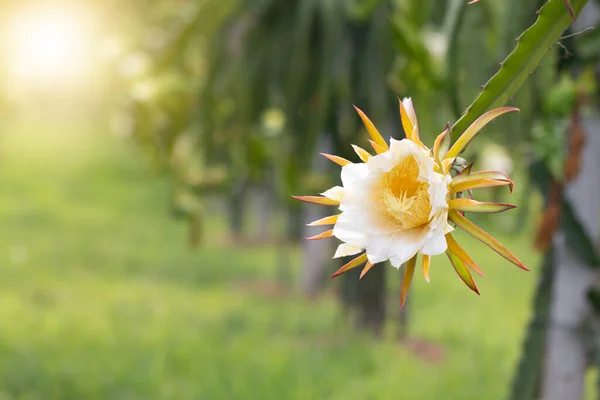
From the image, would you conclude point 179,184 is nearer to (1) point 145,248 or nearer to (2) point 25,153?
(1) point 145,248

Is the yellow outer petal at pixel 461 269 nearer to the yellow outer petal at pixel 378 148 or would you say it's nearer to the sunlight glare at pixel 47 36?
the yellow outer petal at pixel 378 148

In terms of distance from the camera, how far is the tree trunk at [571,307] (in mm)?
1937

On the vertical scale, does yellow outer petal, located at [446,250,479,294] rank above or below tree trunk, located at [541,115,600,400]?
above

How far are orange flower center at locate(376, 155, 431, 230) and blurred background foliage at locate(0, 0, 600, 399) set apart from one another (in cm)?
20

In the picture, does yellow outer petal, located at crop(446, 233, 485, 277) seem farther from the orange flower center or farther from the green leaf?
the green leaf

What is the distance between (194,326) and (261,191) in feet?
11.9

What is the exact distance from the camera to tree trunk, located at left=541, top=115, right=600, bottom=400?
194 cm

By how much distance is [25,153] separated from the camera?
11125 mm

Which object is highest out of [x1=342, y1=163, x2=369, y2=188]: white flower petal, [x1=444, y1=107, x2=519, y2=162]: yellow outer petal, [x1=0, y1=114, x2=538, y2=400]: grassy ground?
[x1=444, y1=107, x2=519, y2=162]: yellow outer petal

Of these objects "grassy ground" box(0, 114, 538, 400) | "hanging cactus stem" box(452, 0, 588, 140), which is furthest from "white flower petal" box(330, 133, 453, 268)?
"grassy ground" box(0, 114, 538, 400)

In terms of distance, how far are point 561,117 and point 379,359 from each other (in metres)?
2.01

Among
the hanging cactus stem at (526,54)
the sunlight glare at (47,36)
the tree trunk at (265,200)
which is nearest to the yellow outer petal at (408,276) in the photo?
the hanging cactus stem at (526,54)

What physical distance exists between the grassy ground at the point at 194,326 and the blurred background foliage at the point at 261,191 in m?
0.02

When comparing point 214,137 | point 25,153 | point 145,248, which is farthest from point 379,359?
point 25,153
